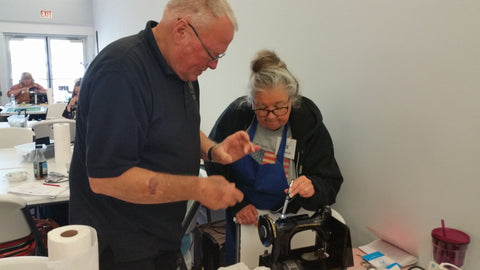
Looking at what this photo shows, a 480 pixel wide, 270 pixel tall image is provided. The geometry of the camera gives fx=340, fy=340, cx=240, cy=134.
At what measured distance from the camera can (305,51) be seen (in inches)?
79.5

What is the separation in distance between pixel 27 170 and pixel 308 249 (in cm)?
210

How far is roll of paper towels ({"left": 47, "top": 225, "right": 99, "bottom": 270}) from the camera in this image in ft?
2.26

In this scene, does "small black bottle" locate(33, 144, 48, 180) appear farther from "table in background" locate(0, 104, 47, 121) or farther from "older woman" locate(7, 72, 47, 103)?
"older woman" locate(7, 72, 47, 103)

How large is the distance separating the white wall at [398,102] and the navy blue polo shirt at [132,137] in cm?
87

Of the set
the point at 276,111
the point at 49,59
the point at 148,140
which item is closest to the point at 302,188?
the point at 276,111

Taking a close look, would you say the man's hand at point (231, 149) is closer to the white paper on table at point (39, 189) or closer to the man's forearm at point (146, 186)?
the man's forearm at point (146, 186)

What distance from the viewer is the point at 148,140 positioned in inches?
44.1

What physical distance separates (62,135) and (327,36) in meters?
2.00

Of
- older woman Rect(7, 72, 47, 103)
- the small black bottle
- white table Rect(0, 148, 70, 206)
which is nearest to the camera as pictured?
white table Rect(0, 148, 70, 206)

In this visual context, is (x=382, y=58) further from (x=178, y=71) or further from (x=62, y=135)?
(x=62, y=135)

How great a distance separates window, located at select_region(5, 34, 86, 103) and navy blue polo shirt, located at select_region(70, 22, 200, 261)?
26.3ft

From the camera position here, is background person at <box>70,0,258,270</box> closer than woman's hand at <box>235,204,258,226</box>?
Yes

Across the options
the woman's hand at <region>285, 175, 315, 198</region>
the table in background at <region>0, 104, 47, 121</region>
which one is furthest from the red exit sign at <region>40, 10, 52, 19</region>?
the woman's hand at <region>285, 175, 315, 198</region>

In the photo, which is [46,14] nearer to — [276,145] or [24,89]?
[24,89]
